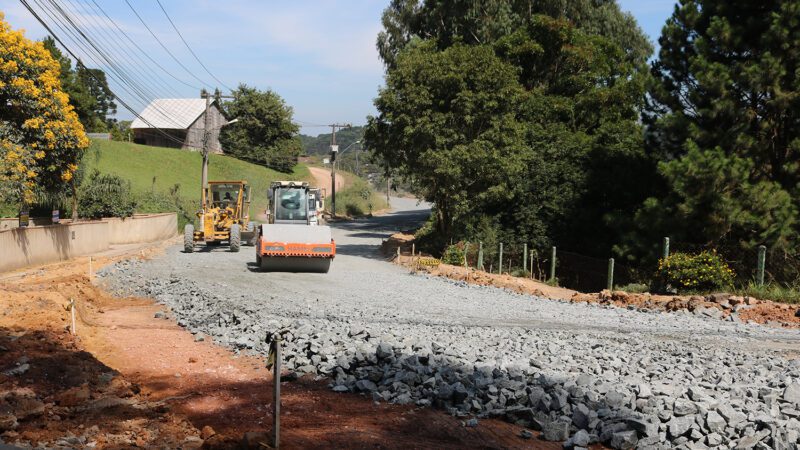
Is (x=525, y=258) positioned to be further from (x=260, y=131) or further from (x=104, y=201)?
(x=260, y=131)

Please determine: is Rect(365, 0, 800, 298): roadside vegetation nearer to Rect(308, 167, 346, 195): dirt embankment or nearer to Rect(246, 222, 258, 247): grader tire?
Rect(246, 222, 258, 247): grader tire

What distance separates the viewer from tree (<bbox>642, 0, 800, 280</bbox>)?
19.9 m

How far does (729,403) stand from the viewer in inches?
305

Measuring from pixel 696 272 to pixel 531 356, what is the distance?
11.4 m

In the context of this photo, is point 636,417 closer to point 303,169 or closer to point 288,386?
point 288,386

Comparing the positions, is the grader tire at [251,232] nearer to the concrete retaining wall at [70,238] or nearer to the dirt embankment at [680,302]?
the concrete retaining wall at [70,238]

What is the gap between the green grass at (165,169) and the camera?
5544 cm

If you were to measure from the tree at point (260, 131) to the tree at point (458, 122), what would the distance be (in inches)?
2129

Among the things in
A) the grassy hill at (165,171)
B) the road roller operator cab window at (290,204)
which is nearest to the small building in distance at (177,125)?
the grassy hill at (165,171)

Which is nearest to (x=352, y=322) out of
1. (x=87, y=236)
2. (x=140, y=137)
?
(x=87, y=236)

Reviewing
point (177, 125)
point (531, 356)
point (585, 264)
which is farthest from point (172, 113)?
point (531, 356)

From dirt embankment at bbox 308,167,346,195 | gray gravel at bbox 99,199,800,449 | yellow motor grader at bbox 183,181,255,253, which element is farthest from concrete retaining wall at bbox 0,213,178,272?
dirt embankment at bbox 308,167,346,195

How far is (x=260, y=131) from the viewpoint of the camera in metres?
85.1

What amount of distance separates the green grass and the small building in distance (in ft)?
25.2
